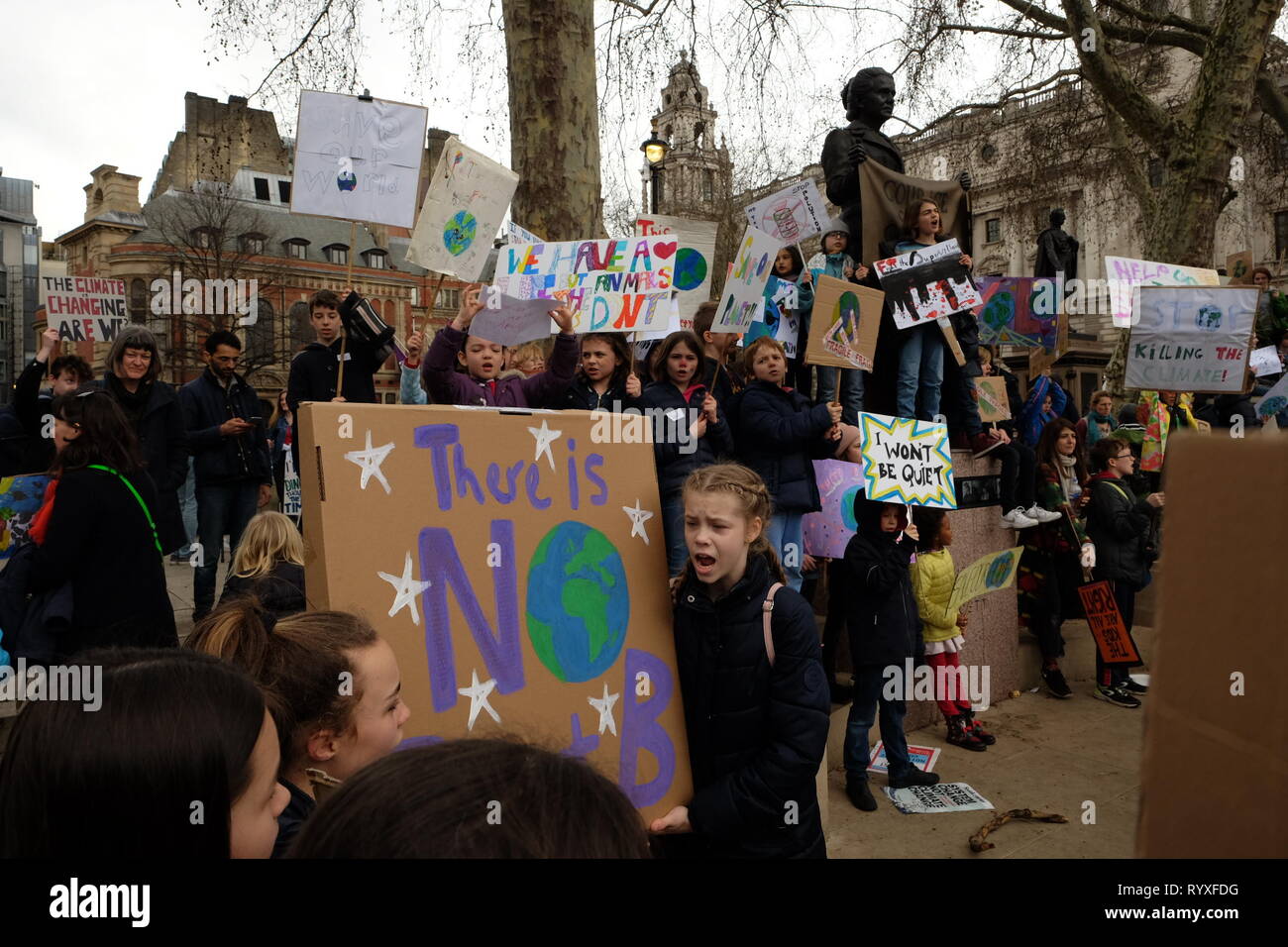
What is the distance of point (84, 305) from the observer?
841cm

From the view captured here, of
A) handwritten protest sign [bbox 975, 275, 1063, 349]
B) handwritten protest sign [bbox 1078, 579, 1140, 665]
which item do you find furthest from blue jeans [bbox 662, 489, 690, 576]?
handwritten protest sign [bbox 975, 275, 1063, 349]

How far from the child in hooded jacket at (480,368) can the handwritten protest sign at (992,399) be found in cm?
373

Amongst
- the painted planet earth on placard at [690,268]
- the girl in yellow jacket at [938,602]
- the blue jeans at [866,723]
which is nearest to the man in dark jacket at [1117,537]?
the girl in yellow jacket at [938,602]

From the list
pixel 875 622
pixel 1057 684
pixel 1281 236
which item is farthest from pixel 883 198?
pixel 1281 236

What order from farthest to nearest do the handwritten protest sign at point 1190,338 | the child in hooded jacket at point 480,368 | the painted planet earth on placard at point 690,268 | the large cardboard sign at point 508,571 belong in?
1. the handwritten protest sign at point 1190,338
2. the painted planet earth on placard at point 690,268
3. the child in hooded jacket at point 480,368
4. the large cardboard sign at point 508,571

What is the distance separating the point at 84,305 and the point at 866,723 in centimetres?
805

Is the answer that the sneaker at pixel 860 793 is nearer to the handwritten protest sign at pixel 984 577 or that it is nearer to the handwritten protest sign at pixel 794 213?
the handwritten protest sign at pixel 984 577

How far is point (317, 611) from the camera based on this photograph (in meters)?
1.90

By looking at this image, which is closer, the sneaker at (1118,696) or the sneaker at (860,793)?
the sneaker at (860,793)

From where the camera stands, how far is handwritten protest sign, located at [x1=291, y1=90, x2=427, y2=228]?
431cm

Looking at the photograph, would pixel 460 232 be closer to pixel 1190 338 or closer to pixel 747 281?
pixel 747 281

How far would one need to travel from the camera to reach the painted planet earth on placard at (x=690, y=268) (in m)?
5.20
